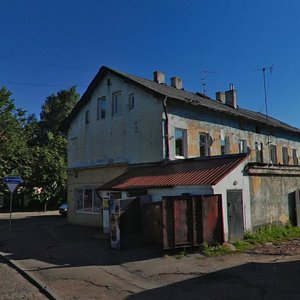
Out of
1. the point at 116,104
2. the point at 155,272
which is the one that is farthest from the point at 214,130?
the point at 155,272

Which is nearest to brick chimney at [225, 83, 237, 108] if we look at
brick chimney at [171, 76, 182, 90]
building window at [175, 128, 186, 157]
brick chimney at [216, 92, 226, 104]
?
brick chimney at [216, 92, 226, 104]

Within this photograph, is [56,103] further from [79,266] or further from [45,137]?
[79,266]

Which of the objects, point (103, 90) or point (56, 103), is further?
point (56, 103)

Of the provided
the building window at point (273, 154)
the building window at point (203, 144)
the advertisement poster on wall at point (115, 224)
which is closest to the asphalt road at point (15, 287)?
the advertisement poster on wall at point (115, 224)

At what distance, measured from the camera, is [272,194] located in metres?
16.7

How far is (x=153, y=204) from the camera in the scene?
13383 millimetres

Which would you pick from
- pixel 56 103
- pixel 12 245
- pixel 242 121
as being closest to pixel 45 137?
pixel 56 103

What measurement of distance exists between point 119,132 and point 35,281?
42.4 feet

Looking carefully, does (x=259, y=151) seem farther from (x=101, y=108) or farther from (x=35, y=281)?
(x=35, y=281)

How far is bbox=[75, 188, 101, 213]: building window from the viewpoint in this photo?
22.2 m

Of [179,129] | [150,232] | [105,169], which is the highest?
[179,129]

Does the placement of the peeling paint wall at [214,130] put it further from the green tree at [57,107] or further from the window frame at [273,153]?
the green tree at [57,107]

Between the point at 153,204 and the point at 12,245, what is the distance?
6.49m

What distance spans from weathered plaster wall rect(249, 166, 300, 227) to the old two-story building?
0.04m
